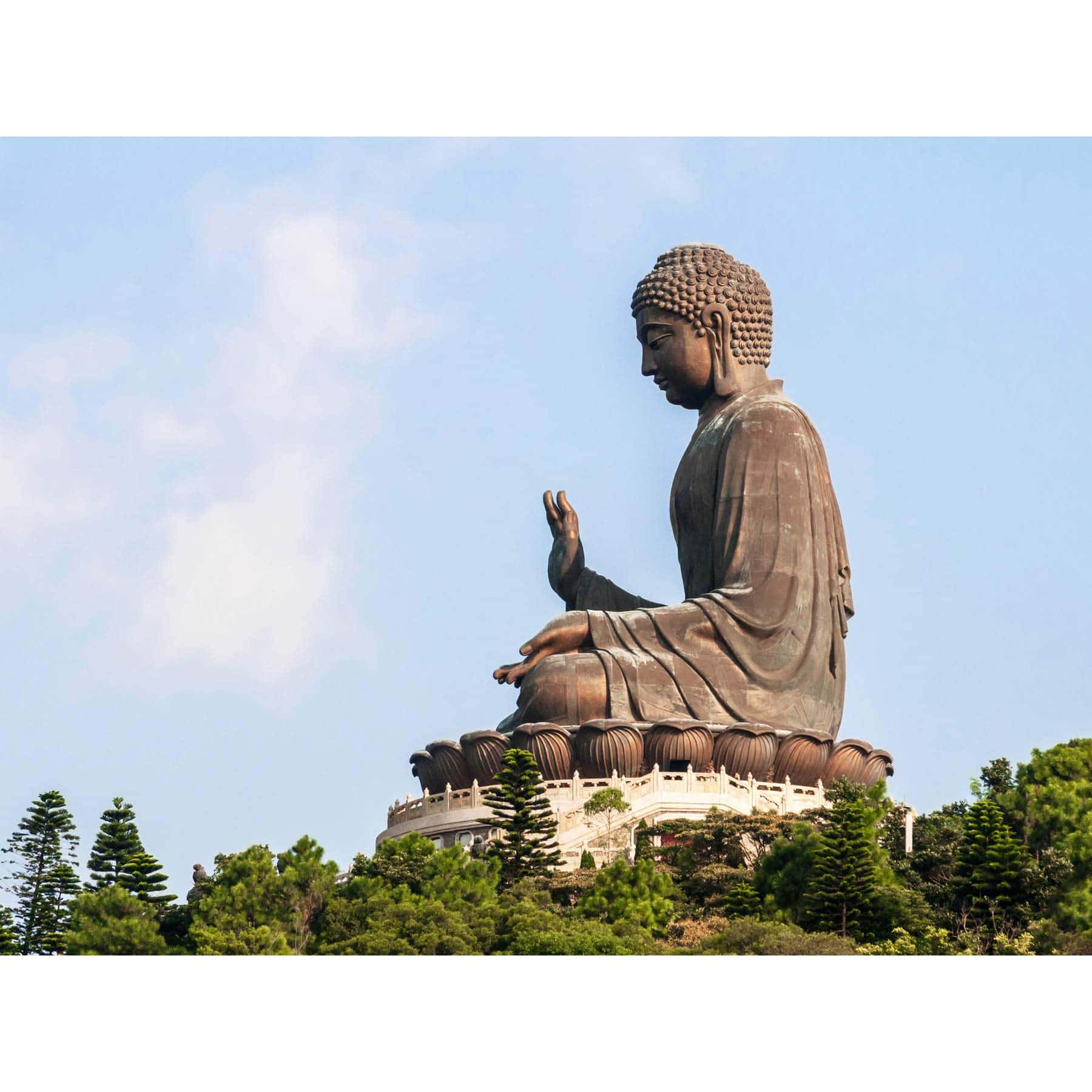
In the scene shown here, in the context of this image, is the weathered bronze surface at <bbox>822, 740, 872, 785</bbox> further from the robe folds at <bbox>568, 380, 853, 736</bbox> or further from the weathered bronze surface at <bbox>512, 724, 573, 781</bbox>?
the weathered bronze surface at <bbox>512, 724, 573, 781</bbox>

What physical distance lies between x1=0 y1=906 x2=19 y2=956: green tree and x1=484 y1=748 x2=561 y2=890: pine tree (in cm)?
474

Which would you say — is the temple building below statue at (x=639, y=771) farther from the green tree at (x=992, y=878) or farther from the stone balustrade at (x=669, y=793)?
the green tree at (x=992, y=878)

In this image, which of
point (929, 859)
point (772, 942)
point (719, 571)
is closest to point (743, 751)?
point (719, 571)

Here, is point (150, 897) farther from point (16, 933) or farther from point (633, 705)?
point (633, 705)

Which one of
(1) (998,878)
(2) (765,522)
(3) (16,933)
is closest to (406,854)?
(3) (16,933)

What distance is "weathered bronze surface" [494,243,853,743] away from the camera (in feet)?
101

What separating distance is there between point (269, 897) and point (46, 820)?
440 centimetres

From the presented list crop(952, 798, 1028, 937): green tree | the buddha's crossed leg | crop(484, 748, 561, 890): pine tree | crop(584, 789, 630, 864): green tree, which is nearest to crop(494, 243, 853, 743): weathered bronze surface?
the buddha's crossed leg

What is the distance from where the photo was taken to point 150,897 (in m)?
24.8

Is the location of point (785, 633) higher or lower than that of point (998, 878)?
higher

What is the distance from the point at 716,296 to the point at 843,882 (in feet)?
37.7

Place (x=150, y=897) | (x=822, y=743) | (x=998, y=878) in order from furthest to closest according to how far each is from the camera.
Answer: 1. (x=822, y=743)
2. (x=150, y=897)
3. (x=998, y=878)

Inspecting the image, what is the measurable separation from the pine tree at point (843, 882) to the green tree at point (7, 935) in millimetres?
7557

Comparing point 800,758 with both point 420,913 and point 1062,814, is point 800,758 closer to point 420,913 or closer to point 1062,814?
point 1062,814
